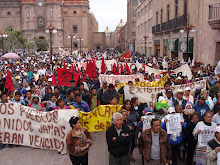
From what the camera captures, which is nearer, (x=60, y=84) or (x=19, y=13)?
(x=60, y=84)

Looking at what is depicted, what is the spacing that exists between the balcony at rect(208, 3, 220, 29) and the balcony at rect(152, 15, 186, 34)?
5.71m

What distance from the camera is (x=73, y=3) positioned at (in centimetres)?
7075

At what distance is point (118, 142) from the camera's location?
4.41 m

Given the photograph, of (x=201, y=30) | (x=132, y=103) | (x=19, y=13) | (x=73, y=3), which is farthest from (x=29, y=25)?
(x=132, y=103)

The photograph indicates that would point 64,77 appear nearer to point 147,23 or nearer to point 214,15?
point 214,15

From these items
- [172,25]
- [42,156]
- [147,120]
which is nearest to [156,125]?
[147,120]

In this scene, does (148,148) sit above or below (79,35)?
below

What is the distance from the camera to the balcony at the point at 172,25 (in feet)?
87.3

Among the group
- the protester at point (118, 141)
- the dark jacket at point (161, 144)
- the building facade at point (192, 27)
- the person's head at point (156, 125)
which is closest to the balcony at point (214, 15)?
the building facade at point (192, 27)

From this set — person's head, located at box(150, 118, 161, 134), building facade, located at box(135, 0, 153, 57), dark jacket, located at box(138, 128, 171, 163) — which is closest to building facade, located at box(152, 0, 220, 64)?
building facade, located at box(135, 0, 153, 57)

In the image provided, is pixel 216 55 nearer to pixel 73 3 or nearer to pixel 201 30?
pixel 201 30

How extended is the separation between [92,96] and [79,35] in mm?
65128

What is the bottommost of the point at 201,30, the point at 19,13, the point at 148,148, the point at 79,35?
the point at 148,148

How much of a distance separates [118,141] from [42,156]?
297 cm
